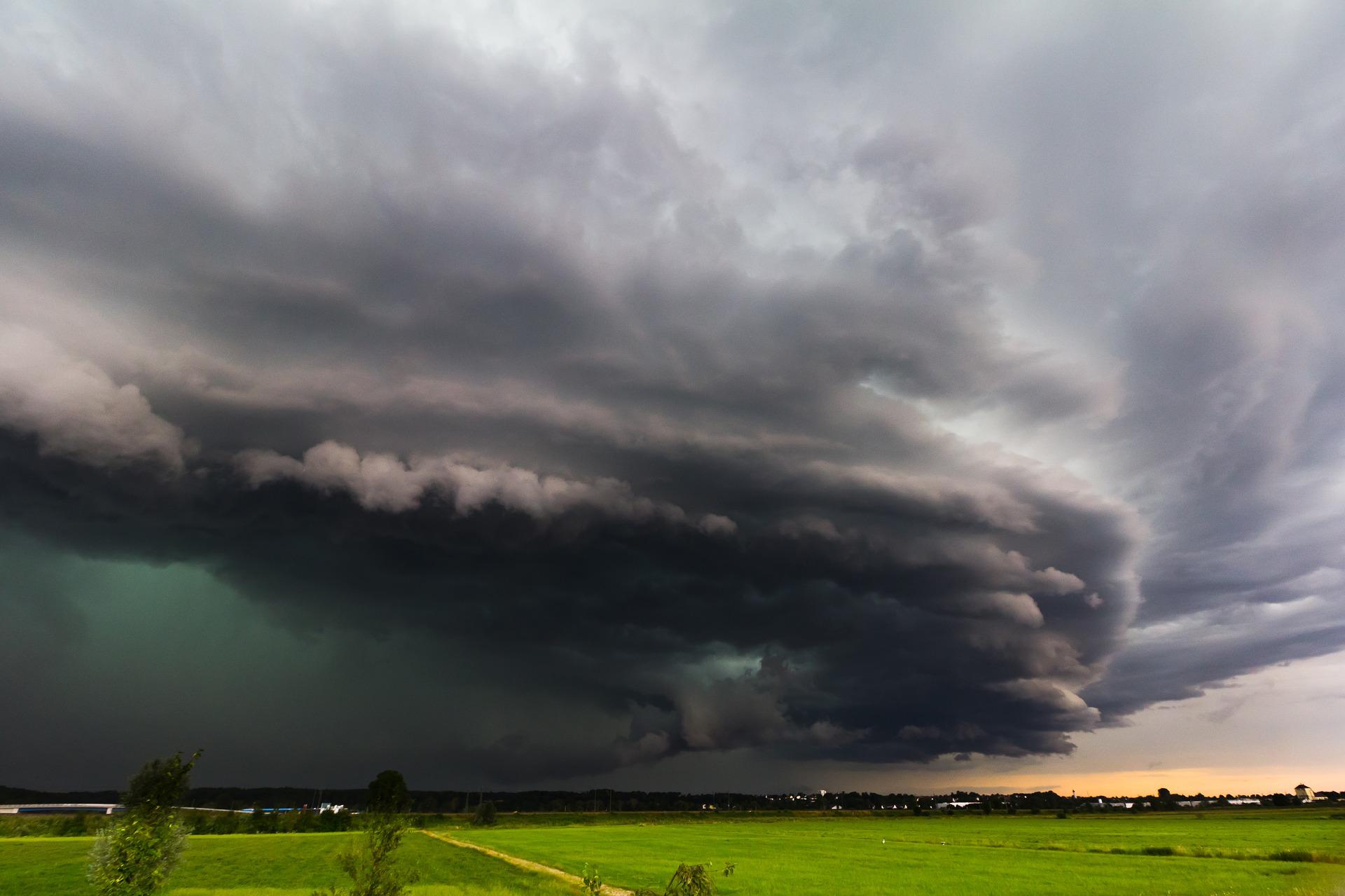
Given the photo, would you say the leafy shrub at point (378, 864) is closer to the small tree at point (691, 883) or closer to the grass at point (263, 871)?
the small tree at point (691, 883)

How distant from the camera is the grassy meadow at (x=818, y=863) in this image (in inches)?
2007

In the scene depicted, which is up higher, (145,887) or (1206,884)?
(145,887)

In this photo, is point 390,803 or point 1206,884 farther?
point 1206,884

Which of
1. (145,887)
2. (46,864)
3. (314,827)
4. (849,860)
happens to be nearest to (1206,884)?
(849,860)

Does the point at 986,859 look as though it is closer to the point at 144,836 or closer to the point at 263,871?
the point at 263,871

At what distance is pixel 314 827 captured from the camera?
176 meters

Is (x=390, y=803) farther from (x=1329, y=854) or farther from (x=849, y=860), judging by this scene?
(x=1329, y=854)

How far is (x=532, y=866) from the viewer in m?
74.1

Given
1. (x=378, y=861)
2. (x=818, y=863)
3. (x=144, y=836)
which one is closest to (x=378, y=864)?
(x=378, y=861)

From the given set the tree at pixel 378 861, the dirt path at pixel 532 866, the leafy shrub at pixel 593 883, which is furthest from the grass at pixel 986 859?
the leafy shrub at pixel 593 883

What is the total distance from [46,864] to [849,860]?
80.8 meters

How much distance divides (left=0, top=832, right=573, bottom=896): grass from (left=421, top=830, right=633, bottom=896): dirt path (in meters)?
1.81

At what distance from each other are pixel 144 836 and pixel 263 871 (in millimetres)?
54757

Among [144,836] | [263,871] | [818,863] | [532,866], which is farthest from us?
[818,863]
